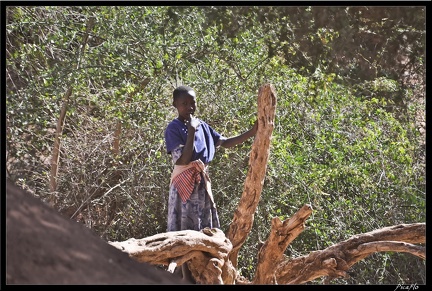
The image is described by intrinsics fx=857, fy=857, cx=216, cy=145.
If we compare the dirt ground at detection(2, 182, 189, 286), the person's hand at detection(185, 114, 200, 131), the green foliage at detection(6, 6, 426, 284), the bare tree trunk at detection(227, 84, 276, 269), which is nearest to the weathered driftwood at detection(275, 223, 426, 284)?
the bare tree trunk at detection(227, 84, 276, 269)

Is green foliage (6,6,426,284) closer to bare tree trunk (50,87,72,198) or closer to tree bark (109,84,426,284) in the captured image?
bare tree trunk (50,87,72,198)

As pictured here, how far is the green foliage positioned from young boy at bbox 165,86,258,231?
2102 millimetres

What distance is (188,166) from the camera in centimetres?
533

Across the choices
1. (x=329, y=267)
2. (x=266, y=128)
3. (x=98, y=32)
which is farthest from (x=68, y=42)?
(x=329, y=267)

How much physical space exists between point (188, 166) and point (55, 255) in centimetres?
230

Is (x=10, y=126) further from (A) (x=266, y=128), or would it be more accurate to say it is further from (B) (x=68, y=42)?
(A) (x=266, y=128)

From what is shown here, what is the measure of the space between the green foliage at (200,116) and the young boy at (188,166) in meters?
2.10

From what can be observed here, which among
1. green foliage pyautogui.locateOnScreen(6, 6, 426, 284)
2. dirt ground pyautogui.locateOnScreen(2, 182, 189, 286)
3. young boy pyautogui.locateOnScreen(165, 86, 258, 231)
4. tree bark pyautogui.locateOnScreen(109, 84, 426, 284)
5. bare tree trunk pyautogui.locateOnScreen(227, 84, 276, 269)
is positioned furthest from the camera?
green foliage pyautogui.locateOnScreen(6, 6, 426, 284)

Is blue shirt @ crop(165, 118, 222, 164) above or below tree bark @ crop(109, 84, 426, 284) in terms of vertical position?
above

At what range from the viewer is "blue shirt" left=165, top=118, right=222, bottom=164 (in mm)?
5328

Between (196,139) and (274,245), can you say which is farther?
(274,245)

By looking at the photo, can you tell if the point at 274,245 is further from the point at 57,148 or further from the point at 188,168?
the point at 57,148

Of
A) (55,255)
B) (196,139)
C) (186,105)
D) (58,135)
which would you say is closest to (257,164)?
(196,139)

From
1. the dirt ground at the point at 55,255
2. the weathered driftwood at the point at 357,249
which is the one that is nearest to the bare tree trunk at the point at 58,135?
the weathered driftwood at the point at 357,249
